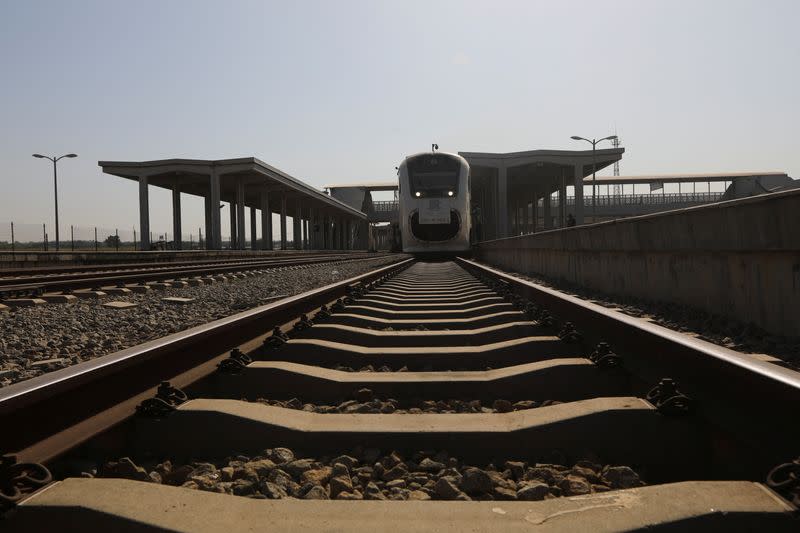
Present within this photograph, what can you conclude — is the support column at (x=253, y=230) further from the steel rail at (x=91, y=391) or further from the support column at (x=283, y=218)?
the steel rail at (x=91, y=391)

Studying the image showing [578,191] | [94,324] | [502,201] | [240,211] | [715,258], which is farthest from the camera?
[578,191]

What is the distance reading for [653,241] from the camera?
5980mm

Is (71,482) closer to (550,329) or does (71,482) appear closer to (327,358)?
(327,358)

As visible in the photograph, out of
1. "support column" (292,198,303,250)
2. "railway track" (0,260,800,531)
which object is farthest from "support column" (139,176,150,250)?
"railway track" (0,260,800,531)

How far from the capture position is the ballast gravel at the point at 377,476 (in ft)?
6.41

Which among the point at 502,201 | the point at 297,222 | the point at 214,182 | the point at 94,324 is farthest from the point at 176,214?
the point at 94,324

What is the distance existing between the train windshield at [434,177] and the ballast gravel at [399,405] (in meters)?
16.7

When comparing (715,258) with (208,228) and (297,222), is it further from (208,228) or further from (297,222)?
(297,222)

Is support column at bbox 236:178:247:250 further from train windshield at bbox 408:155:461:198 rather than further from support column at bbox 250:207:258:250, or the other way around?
train windshield at bbox 408:155:461:198

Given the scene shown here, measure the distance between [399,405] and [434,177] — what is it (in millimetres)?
16933

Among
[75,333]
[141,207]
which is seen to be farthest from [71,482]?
[141,207]

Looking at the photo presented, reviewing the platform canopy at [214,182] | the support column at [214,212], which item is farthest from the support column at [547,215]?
the support column at [214,212]

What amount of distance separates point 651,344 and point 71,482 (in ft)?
8.00

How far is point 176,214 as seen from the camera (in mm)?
41625
